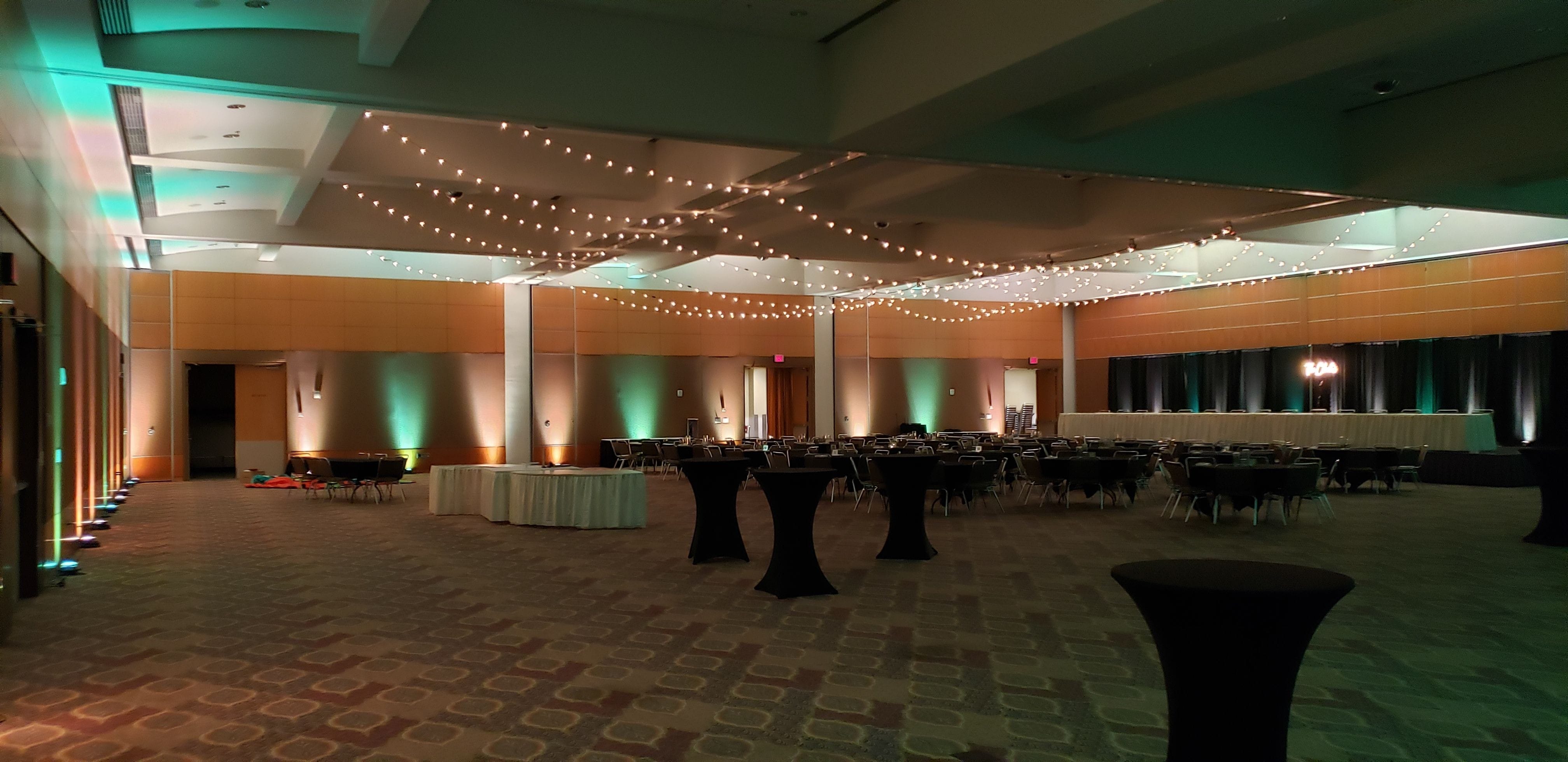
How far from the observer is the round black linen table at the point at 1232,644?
9.81 feet

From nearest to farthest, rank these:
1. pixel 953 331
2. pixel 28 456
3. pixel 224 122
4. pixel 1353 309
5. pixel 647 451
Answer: pixel 28 456, pixel 224 122, pixel 647 451, pixel 1353 309, pixel 953 331

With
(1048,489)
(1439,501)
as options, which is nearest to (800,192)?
(1048,489)

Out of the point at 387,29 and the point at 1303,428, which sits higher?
the point at 387,29

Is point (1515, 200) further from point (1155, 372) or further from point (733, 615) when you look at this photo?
point (1155, 372)

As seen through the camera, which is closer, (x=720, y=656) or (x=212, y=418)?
(x=720, y=656)

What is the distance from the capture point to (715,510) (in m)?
8.35

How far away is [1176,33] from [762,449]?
38.0 ft

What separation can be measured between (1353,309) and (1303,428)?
321cm

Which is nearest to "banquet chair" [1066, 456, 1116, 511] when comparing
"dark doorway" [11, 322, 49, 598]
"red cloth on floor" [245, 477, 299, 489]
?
"dark doorway" [11, 322, 49, 598]

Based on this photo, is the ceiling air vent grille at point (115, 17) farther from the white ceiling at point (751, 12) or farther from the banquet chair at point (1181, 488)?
the banquet chair at point (1181, 488)

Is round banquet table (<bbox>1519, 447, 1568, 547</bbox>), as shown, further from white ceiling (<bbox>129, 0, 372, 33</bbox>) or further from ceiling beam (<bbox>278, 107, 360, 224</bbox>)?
ceiling beam (<bbox>278, 107, 360, 224</bbox>)

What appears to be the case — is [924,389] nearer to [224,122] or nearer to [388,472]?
[388,472]

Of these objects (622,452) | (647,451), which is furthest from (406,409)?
(647,451)

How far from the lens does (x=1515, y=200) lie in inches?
443
